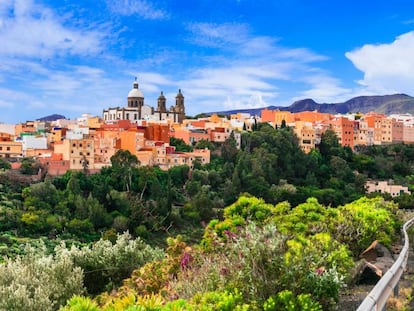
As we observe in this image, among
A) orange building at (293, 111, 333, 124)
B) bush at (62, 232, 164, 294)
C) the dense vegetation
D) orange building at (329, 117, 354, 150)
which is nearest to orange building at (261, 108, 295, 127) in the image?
orange building at (293, 111, 333, 124)

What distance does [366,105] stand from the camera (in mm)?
174000

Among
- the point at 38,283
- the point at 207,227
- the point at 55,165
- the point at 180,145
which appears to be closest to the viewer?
the point at 38,283

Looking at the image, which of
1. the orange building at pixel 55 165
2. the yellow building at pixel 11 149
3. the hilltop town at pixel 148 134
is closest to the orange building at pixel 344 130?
the hilltop town at pixel 148 134

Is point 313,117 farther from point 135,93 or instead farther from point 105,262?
point 105,262

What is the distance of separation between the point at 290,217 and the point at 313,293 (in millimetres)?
8588

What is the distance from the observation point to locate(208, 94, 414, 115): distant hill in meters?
149

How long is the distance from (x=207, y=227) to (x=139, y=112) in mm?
47868

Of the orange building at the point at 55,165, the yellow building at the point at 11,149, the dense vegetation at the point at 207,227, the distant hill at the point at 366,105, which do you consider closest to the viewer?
the dense vegetation at the point at 207,227

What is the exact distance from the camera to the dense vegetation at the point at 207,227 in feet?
16.4

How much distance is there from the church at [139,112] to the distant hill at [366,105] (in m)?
77.7

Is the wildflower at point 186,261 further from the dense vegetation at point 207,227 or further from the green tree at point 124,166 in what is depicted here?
the green tree at point 124,166

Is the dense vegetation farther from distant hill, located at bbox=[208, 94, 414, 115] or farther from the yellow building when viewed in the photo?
distant hill, located at bbox=[208, 94, 414, 115]

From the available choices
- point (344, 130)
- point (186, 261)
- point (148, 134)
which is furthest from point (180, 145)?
point (186, 261)

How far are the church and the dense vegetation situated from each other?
40.0 ft
